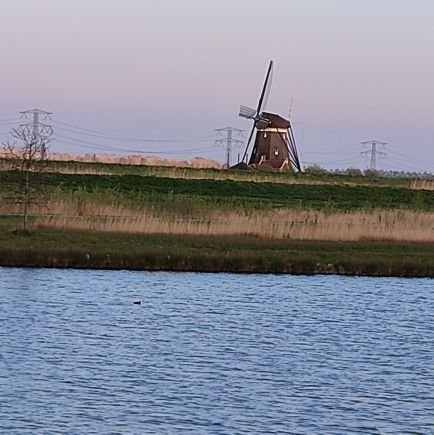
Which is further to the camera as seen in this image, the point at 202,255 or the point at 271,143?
the point at 271,143

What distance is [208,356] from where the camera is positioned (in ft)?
54.7

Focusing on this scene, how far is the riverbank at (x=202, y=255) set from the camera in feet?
85.3

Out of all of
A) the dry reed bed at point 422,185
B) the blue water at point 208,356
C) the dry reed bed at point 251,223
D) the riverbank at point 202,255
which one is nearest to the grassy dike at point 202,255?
the riverbank at point 202,255

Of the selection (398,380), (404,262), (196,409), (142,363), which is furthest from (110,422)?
(404,262)

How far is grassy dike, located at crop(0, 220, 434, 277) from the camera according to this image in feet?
85.3

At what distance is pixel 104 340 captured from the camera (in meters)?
17.6

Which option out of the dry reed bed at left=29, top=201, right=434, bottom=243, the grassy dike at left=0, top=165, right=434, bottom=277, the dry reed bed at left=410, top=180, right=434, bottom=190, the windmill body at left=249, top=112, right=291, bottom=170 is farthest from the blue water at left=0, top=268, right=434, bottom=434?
the windmill body at left=249, top=112, right=291, bottom=170

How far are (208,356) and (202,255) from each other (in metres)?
10.4

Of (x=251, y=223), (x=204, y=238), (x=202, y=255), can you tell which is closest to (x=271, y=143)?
(x=251, y=223)

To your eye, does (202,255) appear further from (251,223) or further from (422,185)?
(422,185)

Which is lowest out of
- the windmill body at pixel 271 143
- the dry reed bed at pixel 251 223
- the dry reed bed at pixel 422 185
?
the dry reed bed at pixel 251 223

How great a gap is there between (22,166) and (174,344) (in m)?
13.6

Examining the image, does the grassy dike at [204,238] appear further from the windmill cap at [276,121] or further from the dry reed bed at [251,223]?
the windmill cap at [276,121]

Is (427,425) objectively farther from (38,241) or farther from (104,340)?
(38,241)
